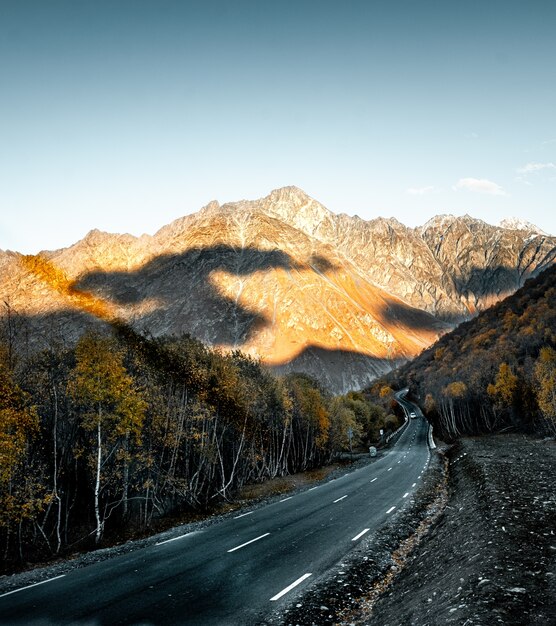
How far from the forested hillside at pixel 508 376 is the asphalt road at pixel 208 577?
165 feet

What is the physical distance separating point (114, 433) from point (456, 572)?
70.3 feet

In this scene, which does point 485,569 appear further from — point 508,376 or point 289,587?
point 508,376

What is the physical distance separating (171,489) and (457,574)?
27968mm

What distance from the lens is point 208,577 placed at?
542 inches

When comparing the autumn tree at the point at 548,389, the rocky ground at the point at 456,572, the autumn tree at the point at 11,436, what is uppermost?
the autumn tree at the point at 11,436

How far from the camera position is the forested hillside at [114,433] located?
2455 cm

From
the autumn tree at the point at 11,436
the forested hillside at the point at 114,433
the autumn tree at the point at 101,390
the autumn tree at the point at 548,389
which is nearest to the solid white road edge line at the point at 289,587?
the autumn tree at the point at 11,436

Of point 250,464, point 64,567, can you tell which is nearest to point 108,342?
point 64,567

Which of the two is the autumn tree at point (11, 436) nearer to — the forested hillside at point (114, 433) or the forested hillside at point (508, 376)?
the forested hillside at point (114, 433)

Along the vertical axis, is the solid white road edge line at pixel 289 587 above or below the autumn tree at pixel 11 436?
below

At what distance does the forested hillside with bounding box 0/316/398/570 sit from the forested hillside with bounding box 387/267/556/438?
137 ft

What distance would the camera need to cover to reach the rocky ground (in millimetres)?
8625

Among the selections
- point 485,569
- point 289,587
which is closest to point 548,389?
point 485,569

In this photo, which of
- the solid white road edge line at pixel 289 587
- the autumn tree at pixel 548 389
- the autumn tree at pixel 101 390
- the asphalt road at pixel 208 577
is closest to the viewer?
the asphalt road at pixel 208 577
